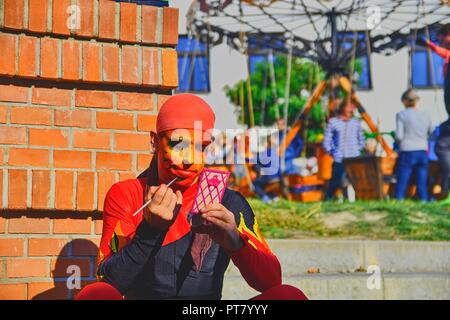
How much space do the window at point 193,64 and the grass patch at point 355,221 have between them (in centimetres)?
332

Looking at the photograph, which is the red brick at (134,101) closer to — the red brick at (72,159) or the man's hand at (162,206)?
the red brick at (72,159)

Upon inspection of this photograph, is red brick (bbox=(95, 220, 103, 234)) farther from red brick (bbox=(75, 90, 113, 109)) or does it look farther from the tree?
the tree

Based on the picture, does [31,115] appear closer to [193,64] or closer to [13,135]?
[13,135]

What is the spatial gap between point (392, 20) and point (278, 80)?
14.0m

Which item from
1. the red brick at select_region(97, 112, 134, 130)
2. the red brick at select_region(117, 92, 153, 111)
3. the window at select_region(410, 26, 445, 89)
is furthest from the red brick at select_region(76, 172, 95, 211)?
the window at select_region(410, 26, 445, 89)

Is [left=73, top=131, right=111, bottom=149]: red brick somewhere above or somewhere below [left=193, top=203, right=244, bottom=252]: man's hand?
above

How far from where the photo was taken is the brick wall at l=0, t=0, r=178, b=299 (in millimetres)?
3566

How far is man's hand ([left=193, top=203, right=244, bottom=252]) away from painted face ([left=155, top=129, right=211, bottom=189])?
0.20 meters

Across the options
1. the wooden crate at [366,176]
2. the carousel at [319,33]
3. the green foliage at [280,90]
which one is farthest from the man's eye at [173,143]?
the green foliage at [280,90]

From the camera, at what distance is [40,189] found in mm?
3553

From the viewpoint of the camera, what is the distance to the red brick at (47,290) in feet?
11.9

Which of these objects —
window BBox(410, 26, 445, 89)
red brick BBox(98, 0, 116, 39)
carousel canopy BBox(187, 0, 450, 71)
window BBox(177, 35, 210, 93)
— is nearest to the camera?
red brick BBox(98, 0, 116, 39)

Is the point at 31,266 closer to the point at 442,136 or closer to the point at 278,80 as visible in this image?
the point at 442,136
